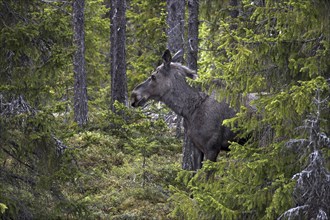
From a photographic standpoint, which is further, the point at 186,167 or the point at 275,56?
the point at 186,167

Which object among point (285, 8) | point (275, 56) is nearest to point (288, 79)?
point (275, 56)

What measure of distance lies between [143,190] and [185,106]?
7.30 ft

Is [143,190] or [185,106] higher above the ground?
[185,106]

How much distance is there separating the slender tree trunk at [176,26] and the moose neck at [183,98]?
5157mm

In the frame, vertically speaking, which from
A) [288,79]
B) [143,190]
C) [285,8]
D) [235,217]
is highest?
[285,8]

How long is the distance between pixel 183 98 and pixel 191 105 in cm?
29

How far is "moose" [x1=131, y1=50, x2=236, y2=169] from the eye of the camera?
1255 cm

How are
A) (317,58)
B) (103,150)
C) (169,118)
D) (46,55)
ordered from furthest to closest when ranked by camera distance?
(169,118) < (103,150) < (46,55) < (317,58)

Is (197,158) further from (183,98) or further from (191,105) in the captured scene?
(183,98)

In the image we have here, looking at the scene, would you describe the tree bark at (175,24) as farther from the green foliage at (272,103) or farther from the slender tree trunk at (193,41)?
the green foliage at (272,103)

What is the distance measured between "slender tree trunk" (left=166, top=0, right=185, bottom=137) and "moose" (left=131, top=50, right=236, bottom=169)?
16.5ft

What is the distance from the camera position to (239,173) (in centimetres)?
772

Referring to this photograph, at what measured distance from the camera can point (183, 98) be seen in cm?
1319

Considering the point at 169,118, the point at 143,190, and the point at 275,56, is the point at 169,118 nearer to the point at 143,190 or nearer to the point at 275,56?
the point at 143,190
